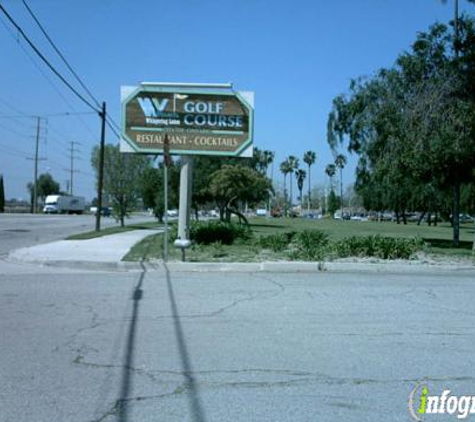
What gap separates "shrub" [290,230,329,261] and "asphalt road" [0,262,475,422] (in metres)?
4.23

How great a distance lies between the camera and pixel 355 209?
7028 inches

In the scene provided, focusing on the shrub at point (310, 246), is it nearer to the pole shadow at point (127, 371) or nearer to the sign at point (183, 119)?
the sign at point (183, 119)

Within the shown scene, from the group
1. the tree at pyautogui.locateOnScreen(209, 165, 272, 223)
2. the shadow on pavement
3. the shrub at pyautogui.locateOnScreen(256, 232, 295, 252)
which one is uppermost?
the tree at pyautogui.locateOnScreen(209, 165, 272, 223)

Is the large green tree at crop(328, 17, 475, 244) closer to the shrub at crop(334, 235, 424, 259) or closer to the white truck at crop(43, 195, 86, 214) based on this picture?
the shrub at crop(334, 235, 424, 259)

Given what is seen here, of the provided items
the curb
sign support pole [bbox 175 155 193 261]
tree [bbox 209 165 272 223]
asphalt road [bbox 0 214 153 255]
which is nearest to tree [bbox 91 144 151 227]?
asphalt road [bbox 0 214 153 255]

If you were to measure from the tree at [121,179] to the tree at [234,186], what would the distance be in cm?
571

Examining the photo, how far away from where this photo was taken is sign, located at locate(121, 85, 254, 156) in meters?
19.1

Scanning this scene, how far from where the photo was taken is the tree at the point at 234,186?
41.0m

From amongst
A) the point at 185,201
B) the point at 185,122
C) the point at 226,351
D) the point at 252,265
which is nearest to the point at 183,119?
the point at 185,122

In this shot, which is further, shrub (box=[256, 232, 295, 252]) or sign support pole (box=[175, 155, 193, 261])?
sign support pole (box=[175, 155, 193, 261])

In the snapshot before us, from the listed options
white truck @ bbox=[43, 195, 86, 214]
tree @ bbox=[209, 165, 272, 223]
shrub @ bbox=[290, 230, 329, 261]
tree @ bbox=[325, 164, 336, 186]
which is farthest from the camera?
tree @ bbox=[325, 164, 336, 186]

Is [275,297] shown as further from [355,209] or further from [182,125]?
[355,209]

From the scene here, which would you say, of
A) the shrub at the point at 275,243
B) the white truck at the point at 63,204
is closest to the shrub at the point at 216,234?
the shrub at the point at 275,243

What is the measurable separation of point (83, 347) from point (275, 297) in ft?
14.0
